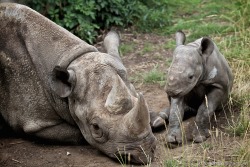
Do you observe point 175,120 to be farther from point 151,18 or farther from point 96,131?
point 151,18

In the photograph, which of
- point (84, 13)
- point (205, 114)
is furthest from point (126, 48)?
point (205, 114)

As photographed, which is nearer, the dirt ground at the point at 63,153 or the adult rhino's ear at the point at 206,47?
the dirt ground at the point at 63,153

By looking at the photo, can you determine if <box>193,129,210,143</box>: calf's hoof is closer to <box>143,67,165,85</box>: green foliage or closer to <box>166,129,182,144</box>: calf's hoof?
<box>166,129,182,144</box>: calf's hoof

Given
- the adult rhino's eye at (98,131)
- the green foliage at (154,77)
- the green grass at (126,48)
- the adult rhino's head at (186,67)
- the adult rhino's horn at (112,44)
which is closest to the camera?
the adult rhino's eye at (98,131)

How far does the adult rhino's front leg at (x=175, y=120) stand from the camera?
6699 millimetres

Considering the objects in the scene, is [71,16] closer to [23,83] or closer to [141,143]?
[23,83]

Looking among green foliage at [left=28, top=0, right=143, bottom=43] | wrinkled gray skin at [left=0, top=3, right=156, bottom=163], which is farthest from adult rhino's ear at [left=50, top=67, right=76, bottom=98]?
green foliage at [left=28, top=0, right=143, bottom=43]

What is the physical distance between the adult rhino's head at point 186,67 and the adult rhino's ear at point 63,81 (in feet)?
3.42

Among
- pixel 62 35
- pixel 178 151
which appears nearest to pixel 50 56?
pixel 62 35

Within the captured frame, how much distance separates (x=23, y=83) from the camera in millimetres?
6918

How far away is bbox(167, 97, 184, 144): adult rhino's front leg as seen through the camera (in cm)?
670

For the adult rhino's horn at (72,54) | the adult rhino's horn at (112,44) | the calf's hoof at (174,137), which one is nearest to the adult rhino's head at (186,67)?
the calf's hoof at (174,137)

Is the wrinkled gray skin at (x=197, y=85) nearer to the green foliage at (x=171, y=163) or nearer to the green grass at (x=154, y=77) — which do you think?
the green foliage at (x=171, y=163)

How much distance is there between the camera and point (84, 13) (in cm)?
1062
